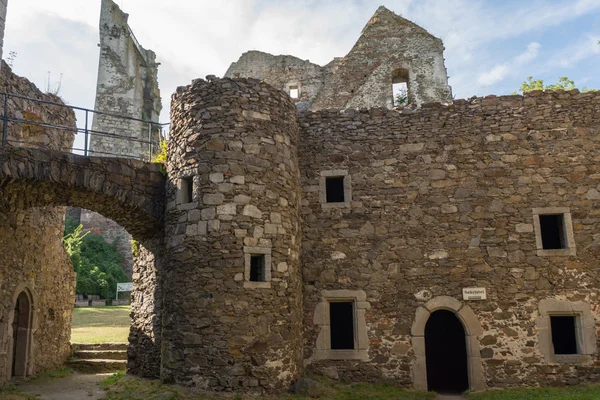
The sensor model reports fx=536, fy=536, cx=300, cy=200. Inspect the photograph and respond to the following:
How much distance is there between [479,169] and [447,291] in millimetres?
2501

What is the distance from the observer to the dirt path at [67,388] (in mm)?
9555

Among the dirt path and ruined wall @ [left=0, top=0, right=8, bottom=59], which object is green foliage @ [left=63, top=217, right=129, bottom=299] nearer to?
the dirt path

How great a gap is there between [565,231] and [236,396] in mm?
6764

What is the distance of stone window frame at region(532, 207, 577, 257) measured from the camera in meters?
10.0

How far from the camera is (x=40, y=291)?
39.7 feet

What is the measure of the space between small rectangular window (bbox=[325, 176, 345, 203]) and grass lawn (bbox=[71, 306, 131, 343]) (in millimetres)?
7316

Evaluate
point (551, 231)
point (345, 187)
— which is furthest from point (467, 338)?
point (345, 187)

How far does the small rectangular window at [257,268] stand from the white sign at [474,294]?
3815mm

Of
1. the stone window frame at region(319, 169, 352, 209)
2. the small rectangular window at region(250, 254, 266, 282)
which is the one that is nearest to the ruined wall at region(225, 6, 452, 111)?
the stone window frame at region(319, 169, 352, 209)

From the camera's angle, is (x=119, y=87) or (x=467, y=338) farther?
(x=119, y=87)

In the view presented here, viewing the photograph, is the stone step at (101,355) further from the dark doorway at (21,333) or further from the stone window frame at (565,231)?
the stone window frame at (565,231)

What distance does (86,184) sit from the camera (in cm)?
937

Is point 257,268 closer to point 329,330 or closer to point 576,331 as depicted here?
point 329,330

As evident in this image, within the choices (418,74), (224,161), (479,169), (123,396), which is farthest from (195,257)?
(418,74)
